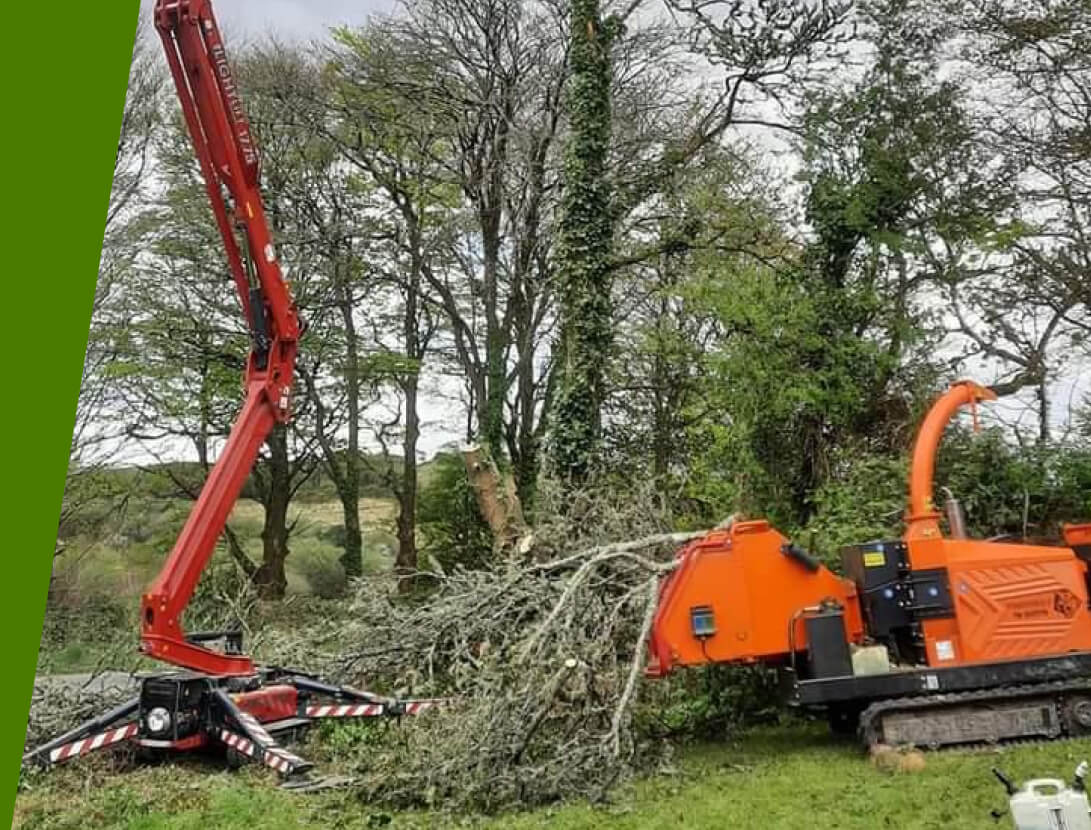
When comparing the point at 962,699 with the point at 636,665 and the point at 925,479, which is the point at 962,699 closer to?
the point at 925,479

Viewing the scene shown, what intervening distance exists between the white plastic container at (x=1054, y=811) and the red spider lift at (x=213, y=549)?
13.3 feet

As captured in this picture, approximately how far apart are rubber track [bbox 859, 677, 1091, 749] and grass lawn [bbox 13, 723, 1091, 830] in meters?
0.19

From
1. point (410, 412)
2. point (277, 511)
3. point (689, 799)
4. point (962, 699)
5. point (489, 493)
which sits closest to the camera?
point (689, 799)

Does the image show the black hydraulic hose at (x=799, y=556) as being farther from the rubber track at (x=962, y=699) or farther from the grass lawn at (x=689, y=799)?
the grass lawn at (x=689, y=799)

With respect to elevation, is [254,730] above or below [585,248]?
below

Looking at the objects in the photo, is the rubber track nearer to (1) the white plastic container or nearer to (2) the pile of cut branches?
(2) the pile of cut branches

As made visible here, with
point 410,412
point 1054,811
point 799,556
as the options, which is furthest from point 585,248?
point 1054,811

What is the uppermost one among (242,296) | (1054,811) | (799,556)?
(242,296)

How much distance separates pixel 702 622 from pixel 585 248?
6.87 meters

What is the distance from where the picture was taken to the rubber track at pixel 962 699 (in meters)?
5.79

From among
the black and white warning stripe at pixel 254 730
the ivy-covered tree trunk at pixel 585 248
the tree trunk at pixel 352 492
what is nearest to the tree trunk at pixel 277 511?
the tree trunk at pixel 352 492

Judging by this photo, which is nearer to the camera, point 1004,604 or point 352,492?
point 1004,604

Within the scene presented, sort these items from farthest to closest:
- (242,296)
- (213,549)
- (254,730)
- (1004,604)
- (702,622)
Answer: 1. (242,296)
2. (213,549)
3. (254,730)
4. (1004,604)
5. (702,622)

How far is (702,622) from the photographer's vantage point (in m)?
5.94
